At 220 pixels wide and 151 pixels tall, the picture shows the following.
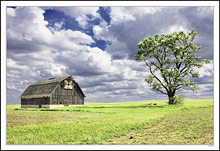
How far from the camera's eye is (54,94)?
50125mm

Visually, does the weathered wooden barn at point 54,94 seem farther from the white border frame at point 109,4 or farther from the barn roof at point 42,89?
the white border frame at point 109,4

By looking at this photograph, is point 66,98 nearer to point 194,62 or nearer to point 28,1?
point 194,62

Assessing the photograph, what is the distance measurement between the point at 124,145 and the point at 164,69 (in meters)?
31.7

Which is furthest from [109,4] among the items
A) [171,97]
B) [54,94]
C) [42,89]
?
[42,89]

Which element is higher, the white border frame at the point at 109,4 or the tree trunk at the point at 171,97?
the white border frame at the point at 109,4

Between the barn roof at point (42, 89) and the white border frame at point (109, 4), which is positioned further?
the barn roof at point (42, 89)

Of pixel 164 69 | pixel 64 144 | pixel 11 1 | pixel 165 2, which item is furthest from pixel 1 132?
pixel 164 69

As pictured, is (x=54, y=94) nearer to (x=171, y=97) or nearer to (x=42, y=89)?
(x=42, y=89)

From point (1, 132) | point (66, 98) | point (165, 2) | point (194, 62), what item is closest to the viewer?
point (1, 132)

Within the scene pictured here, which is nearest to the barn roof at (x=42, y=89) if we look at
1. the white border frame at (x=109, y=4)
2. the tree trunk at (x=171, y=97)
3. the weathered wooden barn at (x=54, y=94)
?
the weathered wooden barn at (x=54, y=94)

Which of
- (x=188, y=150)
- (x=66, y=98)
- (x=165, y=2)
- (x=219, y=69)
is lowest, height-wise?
(x=66, y=98)

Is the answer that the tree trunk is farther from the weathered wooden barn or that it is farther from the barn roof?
the barn roof

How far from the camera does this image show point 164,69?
127ft

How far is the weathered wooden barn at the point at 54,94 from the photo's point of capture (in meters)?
50.0
